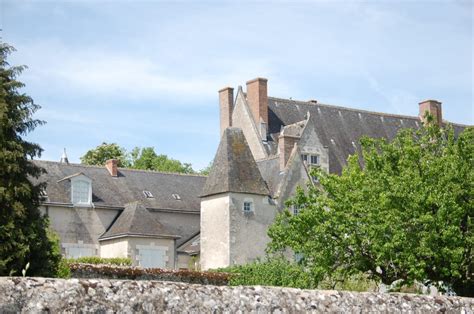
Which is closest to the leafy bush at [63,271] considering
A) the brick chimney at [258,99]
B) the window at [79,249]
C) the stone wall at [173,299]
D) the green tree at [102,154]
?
the window at [79,249]

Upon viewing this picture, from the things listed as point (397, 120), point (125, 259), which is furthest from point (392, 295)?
point (397, 120)

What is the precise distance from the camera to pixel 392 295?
12.7m

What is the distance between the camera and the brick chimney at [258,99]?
52281 mm

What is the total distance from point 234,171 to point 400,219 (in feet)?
59.2

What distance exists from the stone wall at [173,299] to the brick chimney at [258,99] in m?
39.6

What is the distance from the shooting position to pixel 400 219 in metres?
28.1

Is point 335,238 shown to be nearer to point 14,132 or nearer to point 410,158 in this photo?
point 410,158

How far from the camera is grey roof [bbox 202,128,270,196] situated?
4509 cm

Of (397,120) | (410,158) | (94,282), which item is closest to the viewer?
(94,282)

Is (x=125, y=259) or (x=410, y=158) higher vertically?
(x=410, y=158)

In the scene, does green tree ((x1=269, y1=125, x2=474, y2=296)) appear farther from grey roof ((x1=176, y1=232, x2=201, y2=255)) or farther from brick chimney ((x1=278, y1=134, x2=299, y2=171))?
grey roof ((x1=176, y1=232, x2=201, y2=255))

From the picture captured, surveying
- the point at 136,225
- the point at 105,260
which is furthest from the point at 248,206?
the point at 105,260

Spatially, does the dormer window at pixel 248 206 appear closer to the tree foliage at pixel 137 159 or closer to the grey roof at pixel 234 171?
the grey roof at pixel 234 171

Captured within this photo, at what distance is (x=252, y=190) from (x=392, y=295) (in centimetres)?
3268
